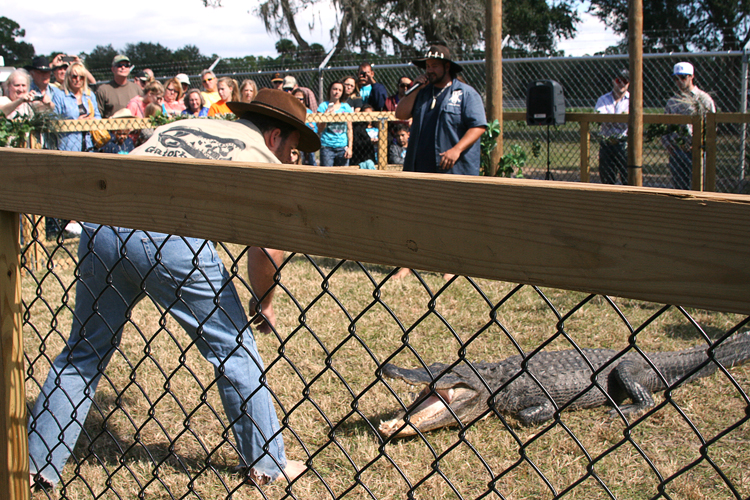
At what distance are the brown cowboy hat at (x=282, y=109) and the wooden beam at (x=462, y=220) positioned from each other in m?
1.05

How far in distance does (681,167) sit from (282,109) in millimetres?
5450

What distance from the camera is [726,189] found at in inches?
272

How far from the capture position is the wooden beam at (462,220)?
72 centimetres

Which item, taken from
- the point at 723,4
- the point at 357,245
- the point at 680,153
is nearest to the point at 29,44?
the point at 723,4

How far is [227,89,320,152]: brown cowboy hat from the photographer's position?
229 cm

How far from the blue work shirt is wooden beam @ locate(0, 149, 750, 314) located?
3509 mm

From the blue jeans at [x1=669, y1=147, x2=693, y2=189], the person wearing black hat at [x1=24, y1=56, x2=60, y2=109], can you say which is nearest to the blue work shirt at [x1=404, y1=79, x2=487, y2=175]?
the blue jeans at [x1=669, y1=147, x2=693, y2=189]

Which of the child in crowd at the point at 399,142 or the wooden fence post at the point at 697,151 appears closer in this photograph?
the wooden fence post at the point at 697,151

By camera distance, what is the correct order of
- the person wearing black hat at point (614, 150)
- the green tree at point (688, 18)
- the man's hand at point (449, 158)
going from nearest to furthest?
the man's hand at point (449, 158), the person wearing black hat at point (614, 150), the green tree at point (688, 18)

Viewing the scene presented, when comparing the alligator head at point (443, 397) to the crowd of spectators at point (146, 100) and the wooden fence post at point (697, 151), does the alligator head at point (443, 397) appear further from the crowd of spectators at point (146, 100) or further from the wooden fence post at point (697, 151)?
the wooden fence post at point (697, 151)

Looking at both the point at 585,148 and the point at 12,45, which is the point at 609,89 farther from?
the point at 12,45

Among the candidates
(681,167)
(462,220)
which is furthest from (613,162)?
(462,220)

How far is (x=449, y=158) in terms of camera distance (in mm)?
4492

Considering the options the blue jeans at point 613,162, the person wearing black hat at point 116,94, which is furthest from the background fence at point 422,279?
the person wearing black hat at point 116,94
